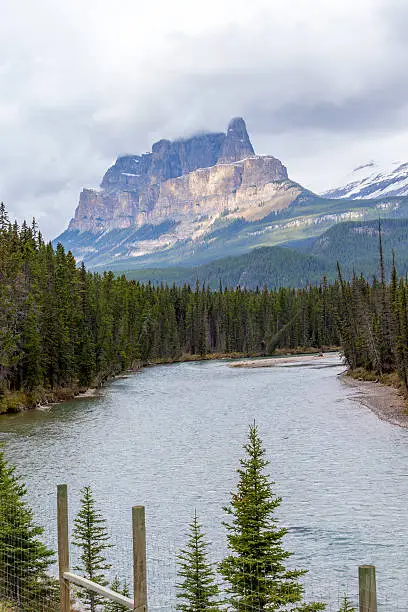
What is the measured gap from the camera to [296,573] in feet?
47.3

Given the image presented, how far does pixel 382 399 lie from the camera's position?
210 ft

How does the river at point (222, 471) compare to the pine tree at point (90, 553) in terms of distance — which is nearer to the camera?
the pine tree at point (90, 553)

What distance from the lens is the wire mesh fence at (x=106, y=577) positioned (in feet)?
52.1

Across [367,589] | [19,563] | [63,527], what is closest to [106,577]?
[19,563]

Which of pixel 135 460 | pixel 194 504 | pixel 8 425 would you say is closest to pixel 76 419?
pixel 8 425

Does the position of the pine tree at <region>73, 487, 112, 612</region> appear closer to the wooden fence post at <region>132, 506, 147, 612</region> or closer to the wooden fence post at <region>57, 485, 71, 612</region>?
the wooden fence post at <region>57, 485, 71, 612</region>

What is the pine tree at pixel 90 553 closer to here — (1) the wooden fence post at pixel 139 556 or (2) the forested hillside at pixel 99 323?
(1) the wooden fence post at pixel 139 556

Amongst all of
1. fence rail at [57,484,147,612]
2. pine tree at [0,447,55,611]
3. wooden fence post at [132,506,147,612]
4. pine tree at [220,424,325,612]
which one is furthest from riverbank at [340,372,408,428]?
wooden fence post at [132,506,147,612]

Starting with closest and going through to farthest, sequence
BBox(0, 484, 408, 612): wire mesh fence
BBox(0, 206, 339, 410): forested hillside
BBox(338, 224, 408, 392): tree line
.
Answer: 1. BBox(0, 484, 408, 612): wire mesh fence
2. BBox(338, 224, 408, 392): tree line
3. BBox(0, 206, 339, 410): forested hillside

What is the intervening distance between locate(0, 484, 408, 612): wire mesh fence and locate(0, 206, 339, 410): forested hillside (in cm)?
4155

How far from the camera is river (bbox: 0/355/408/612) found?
2317cm

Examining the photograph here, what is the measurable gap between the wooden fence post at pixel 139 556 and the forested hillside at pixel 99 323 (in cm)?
5534

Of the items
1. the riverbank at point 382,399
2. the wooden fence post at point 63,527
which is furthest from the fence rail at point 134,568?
the riverbank at point 382,399

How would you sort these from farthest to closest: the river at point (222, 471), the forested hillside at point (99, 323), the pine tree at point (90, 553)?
the forested hillside at point (99, 323) → the river at point (222, 471) → the pine tree at point (90, 553)
